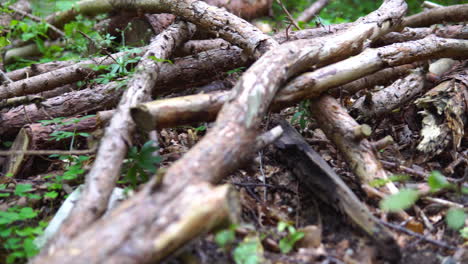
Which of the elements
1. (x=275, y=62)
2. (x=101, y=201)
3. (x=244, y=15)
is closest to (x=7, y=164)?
(x=101, y=201)

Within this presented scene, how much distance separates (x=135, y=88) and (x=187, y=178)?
3.93 ft

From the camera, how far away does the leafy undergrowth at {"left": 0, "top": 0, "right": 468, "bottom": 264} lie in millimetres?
2094

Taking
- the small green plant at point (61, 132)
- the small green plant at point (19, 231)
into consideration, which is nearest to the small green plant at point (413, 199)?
the small green plant at point (19, 231)

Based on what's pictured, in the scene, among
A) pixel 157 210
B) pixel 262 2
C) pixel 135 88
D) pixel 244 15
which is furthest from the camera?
pixel 262 2

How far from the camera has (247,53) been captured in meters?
3.56

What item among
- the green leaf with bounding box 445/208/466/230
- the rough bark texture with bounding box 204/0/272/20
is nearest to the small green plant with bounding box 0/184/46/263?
the green leaf with bounding box 445/208/466/230

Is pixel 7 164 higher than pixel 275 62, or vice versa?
pixel 275 62

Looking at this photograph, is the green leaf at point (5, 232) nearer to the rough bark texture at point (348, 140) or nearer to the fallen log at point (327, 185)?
the fallen log at point (327, 185)

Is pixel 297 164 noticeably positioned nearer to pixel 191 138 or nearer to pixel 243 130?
pixel 243 130

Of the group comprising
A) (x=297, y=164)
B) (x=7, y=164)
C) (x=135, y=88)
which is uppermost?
(x=135, y=88)

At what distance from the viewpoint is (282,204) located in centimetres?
265

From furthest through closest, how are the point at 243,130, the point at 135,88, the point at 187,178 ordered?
the point at 135,88, the point at 243,130, the point at 187,178

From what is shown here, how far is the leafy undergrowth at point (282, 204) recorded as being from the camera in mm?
2094

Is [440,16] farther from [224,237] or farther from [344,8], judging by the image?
[224,237]
